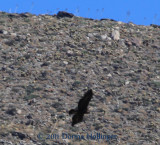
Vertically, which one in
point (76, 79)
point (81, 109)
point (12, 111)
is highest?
point (76, 79)

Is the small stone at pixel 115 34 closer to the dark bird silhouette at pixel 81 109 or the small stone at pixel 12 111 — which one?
the dark bird silhouette at pixel 81 109

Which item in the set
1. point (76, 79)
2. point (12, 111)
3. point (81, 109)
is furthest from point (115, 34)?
point (81, 109)

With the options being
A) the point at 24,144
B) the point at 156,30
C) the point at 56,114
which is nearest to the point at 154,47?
the point at 156,30

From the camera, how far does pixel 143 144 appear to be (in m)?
22.8

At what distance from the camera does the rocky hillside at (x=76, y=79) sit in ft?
75.7

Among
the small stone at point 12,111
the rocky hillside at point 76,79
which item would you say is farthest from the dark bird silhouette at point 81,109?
the small stone at point 12,111

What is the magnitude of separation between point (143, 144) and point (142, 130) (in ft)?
4.24

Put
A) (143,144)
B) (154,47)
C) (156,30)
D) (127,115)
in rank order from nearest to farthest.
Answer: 1. (143,144)
2. (127,115)
3. (154,47)
4. (156,30)

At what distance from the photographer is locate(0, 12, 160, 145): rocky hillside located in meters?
23.1

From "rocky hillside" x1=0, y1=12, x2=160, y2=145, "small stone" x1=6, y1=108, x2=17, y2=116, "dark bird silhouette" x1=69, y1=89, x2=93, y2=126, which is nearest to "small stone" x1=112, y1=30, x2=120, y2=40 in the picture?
"rocky hillside" x1=0, y1=12, x2=160, y2=145

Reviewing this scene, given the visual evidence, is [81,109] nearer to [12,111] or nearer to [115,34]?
[12,111]

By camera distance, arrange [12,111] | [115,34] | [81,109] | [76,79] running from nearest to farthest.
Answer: [81,109] → [12,111] → [76,79] → [115,34]

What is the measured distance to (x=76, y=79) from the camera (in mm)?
27922

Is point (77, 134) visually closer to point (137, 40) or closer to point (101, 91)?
point (101, 91)
